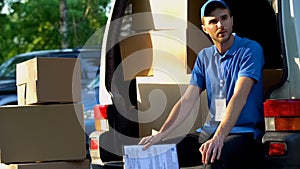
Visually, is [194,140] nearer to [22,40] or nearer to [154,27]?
[154,27]

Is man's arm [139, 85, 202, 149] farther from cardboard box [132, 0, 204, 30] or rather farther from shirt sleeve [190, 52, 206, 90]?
cardboard box [132, 0, 204, 30]

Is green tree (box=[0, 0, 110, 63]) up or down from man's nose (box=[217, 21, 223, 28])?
up

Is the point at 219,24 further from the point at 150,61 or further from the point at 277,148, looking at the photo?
the point at 150,61

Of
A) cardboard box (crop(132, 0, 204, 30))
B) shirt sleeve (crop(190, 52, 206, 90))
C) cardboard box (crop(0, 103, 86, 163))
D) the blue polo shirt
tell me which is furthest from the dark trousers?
cardboard box (crop(132, 0, 204, 30))

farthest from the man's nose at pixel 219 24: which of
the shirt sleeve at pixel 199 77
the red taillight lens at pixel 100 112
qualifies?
the red taillight lens at pixel 100 112

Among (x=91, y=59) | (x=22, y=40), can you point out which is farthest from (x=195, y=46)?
(x=22, y=40)

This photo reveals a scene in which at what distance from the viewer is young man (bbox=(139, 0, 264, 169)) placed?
463 centimetres

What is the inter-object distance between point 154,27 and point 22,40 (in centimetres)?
1327

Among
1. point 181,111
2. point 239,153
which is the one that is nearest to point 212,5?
point 181,111

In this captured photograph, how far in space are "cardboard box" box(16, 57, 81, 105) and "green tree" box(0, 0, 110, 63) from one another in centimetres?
1132

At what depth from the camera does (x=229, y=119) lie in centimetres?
463

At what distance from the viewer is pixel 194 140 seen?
5.09m

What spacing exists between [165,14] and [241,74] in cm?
136

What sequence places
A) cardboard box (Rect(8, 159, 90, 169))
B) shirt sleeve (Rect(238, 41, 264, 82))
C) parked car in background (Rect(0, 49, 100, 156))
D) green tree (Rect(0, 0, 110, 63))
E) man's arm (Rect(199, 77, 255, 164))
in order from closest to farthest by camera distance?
man's arm (Rect(199, 77, 255, 164))
shirt sleeve (Rect(238, 41, 264, 82))
cardboard box (Rect(8, 159, 90, 169))
parked car in background (Rect(0, 49, 100, 156))
green tree (Rect(0, 0, 110, 63))
